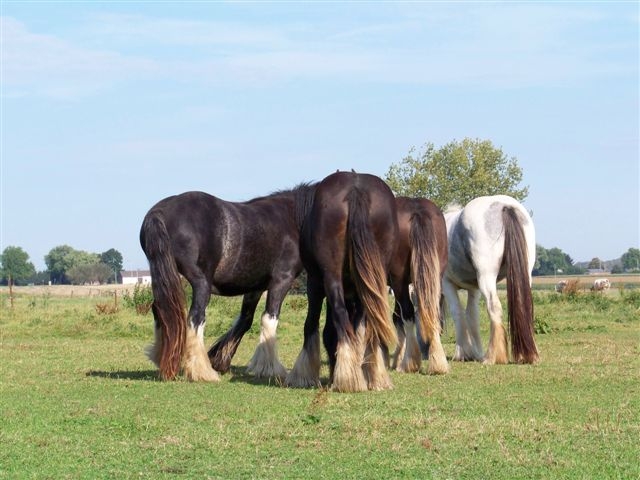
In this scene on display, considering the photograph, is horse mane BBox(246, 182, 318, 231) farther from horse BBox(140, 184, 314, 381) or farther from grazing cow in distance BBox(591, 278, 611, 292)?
grazing cow in distance BBox(591, 278, 611, 292)

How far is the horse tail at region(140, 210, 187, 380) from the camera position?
1090cm

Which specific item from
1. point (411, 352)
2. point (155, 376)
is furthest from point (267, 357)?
point (411, 352)

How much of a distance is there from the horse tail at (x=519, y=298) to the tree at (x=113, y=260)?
14994cm

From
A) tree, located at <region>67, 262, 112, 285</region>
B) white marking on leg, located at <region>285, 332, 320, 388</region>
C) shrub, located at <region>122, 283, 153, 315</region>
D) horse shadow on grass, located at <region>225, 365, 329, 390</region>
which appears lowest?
horse shadow on grass, located at <region>225, 365, 329, 390</region>

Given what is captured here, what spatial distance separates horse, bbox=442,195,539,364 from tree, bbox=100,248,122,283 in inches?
5863

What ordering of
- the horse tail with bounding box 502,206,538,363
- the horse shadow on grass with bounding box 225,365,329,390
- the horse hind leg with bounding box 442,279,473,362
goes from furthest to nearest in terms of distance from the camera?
the horse hind leg with bounding box 442,279,473,362 < the horse tail with bounding box 502,206,538,363 < the horse shadow on grass with bounding box 225,365,329,390

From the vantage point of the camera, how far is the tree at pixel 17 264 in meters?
158

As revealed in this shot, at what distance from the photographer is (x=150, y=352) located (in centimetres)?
1158

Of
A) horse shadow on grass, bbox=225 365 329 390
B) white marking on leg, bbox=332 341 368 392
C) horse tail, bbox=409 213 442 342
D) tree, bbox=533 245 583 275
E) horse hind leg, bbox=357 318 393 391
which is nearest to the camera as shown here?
white marking on leg, bbox=332 341 368 392

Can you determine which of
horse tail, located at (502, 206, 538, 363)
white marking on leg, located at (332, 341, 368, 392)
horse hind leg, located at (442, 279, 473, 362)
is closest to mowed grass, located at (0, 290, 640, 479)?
white marking on leg, located at (332, 341, 368, 392)

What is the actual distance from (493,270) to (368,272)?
3739 mm

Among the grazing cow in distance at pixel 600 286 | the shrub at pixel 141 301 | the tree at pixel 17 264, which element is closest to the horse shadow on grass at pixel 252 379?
the shrub at pixel 141 301

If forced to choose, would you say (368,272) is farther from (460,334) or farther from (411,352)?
(460,334)

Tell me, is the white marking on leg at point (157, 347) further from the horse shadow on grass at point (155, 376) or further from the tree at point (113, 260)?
the tree at point (113, 260)
